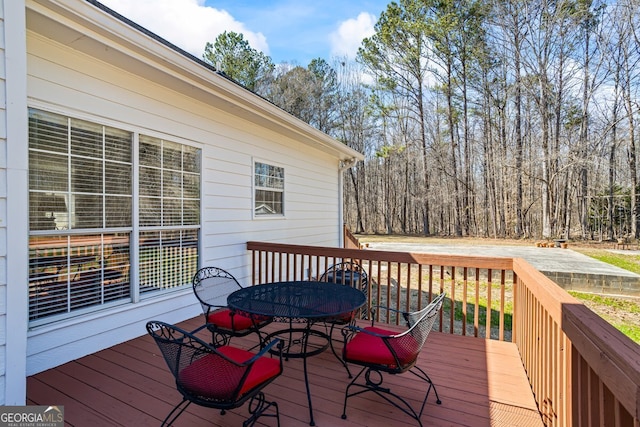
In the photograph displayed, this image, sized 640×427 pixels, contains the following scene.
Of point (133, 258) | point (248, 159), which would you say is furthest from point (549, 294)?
point (248, 159)

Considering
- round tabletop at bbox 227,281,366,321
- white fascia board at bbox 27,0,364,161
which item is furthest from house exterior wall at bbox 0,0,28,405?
round tabletop at bbox 227,281,366,321

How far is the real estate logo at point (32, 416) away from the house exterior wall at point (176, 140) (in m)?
0.74

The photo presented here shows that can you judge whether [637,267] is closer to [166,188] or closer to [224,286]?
[224,286]

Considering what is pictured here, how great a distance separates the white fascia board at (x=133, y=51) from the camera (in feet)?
7.73

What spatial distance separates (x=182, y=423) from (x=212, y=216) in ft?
8.86

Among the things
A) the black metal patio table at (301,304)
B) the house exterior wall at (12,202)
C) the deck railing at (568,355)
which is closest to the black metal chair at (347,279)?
the black metal patio table at (301,304)

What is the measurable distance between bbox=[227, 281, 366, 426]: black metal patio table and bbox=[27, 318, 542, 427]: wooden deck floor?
0.21 m

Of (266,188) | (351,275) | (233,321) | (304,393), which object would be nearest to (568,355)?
(304,393)

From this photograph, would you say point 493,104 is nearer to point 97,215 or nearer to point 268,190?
point 268,190

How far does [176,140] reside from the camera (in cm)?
384

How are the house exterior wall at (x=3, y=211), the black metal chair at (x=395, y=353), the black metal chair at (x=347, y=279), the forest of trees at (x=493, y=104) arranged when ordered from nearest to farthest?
the house exterior wall at (x=3, y=211), the black metal chair at (x=395, y=353), the black metal chair at (x=347, y=279), the forest of trees at (x=493, y=104)

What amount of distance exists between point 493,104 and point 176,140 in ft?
55.9

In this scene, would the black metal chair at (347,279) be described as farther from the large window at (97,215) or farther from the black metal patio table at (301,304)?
the large window at (97,215)

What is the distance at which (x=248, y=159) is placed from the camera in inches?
199
